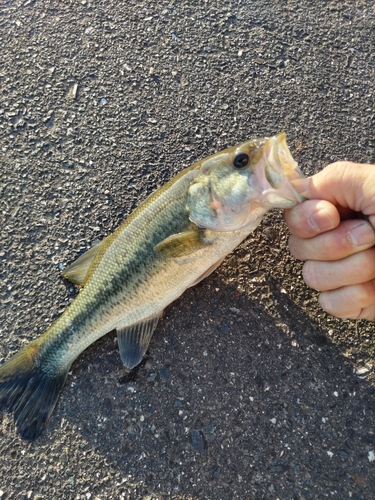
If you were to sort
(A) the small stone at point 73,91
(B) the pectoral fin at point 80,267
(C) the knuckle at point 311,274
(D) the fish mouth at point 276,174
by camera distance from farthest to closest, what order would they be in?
(A) the small stone at point 73,91 → (B) the pectoral fin at point 80,267 → (C) the knuckle at point 311,274 → (D) the fish mouth at point 276,174

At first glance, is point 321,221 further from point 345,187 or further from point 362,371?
point 362,371

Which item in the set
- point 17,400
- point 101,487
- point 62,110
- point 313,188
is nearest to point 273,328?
point 313,188

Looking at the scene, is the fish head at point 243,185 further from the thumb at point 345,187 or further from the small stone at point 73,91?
the small stone at point 73,91

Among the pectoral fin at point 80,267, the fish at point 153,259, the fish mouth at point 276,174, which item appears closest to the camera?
the fish mouth at point 276,174

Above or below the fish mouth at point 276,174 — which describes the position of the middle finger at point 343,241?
below

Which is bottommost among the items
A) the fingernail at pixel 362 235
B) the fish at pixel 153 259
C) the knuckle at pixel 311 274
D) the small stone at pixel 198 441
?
the small stone at pixel 198 441

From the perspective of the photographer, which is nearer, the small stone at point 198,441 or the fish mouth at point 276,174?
the fish mouth at point 276,174

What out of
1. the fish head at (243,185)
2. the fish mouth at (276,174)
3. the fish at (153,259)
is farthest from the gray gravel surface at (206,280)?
the fish mouth at (276,174)

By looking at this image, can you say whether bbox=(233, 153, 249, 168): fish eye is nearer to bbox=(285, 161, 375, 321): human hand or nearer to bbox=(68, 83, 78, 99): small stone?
bbox=(285, 161, 375, 321): human hand
